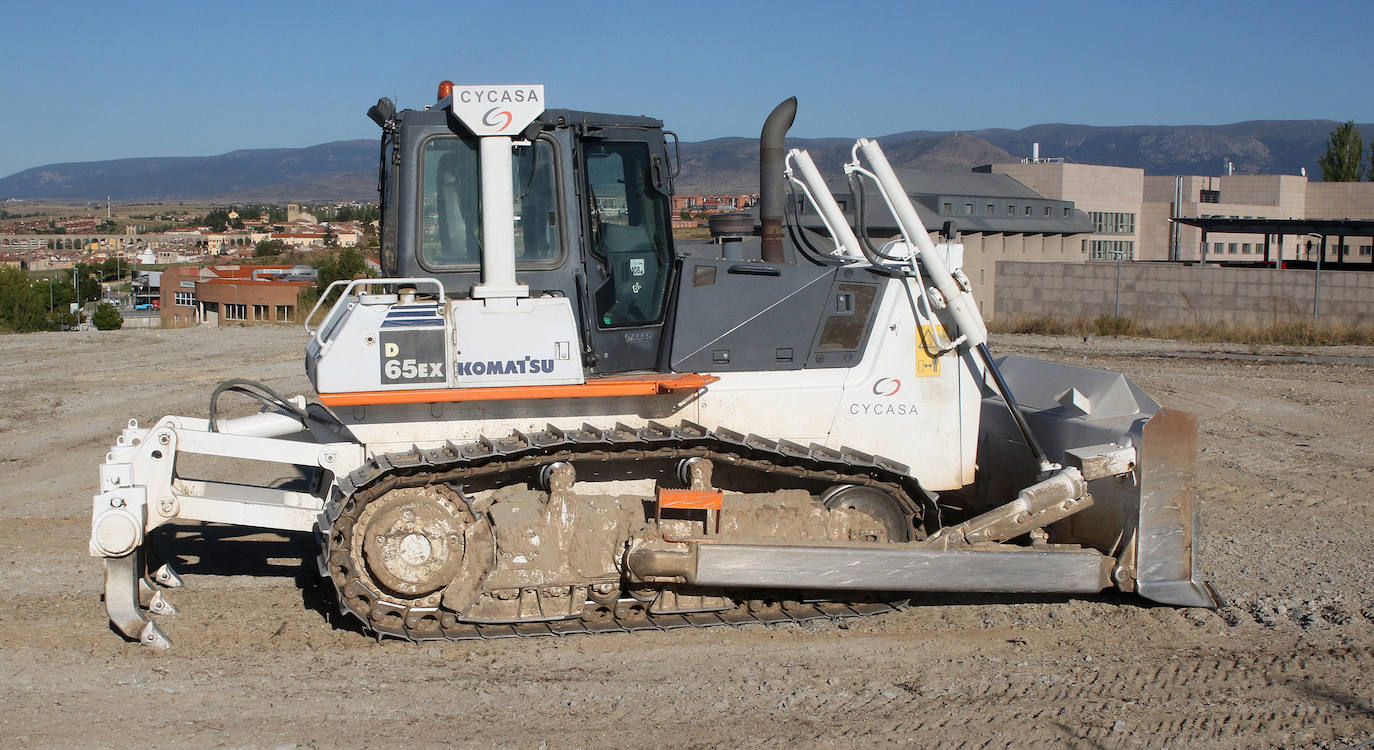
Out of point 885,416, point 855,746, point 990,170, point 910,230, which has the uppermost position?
point 990,170

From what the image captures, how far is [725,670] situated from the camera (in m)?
5.65

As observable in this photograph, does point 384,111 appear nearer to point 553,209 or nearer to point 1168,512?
point 553,209

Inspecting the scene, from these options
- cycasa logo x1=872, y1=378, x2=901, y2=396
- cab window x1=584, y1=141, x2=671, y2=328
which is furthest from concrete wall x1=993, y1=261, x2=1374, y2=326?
cab window x1=584, y1=141, x2=671, y2=328

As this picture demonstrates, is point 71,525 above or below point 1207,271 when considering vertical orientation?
below

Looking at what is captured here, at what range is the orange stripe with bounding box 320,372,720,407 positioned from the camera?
5926 mm

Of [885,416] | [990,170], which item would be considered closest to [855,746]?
[885,416]

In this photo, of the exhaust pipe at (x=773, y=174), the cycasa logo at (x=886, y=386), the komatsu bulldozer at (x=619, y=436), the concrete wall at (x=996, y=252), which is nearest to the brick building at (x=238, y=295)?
the concrete wall at (x=996, y=252)

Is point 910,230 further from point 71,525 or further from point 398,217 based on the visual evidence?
point 71,525

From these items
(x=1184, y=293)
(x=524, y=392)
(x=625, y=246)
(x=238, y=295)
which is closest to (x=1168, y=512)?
(x=625, y=246)

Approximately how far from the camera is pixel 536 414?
6301 mm

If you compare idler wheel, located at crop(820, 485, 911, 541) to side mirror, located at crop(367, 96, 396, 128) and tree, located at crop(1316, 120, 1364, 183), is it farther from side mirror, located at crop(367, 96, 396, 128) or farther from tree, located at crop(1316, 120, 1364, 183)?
tree, located at crop(1316, 120, 1364, 183)

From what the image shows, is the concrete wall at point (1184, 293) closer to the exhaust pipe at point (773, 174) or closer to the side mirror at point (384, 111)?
the exhaust pipe at point (773, 174)

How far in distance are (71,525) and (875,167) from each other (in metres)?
6.66

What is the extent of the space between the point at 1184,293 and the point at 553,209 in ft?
70.1
